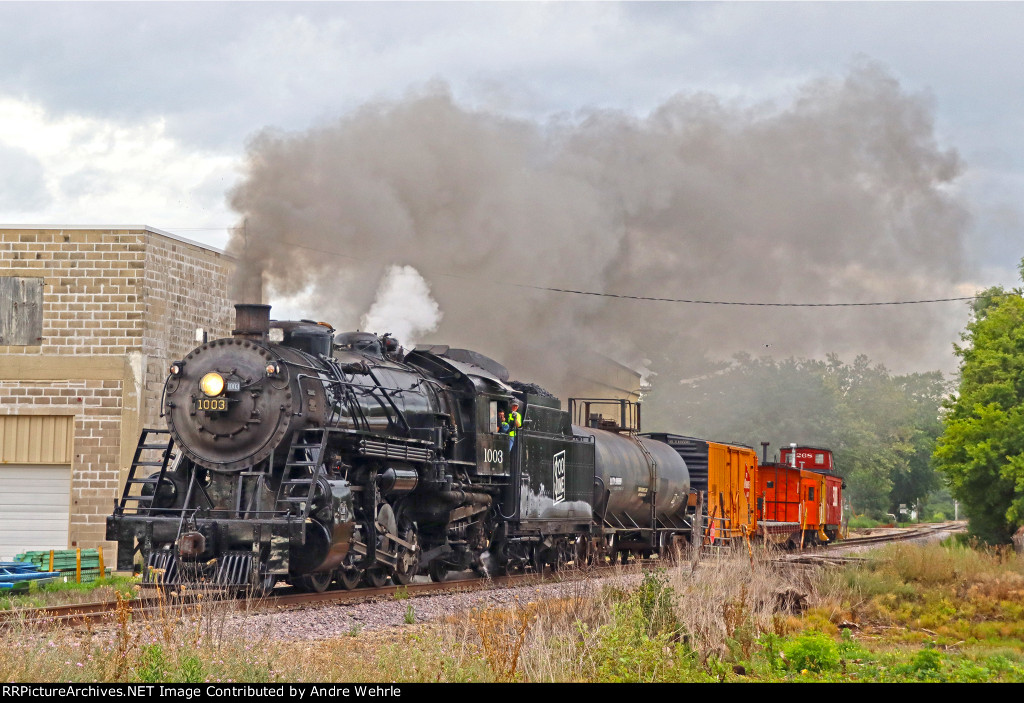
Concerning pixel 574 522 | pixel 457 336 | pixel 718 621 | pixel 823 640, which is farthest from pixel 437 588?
pixel 457 336

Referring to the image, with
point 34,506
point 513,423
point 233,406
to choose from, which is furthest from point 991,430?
point 34,506

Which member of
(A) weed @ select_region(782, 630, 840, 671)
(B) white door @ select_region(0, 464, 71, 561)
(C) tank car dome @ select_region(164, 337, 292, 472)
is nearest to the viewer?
(A) weed @ select_region(782, 630, 840, 671)

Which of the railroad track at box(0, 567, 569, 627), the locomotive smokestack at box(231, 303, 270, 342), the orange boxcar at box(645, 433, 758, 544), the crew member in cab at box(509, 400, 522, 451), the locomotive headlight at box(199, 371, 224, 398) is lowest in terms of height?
the railroad track at box(0, 567, 569, 627)

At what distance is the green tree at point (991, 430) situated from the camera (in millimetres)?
23875

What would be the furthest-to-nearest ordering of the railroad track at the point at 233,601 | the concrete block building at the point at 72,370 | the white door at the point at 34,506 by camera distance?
the white door at the point at 34,506, the concrete block building at the point at 72,370, the railroad track at the point at 233,601

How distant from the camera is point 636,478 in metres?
22.0

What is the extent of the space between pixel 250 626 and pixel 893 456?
197 ft

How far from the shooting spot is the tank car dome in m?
13.3

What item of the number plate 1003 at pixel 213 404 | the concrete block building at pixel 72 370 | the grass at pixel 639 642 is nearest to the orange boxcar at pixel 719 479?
the grass at pixel 639 642

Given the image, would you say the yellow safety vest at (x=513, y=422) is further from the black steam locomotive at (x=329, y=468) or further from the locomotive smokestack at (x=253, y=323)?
the locomotive smokestack at (x=253, y=323)

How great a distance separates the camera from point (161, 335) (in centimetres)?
2317

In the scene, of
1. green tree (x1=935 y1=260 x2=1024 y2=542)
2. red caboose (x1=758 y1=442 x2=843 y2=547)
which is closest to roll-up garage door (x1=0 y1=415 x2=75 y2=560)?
red caboose (x1=758 y1=442 x2=843 y2=547)

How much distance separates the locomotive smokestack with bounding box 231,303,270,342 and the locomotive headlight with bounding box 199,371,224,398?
602 mm

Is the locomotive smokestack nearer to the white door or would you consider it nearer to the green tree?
the white door
